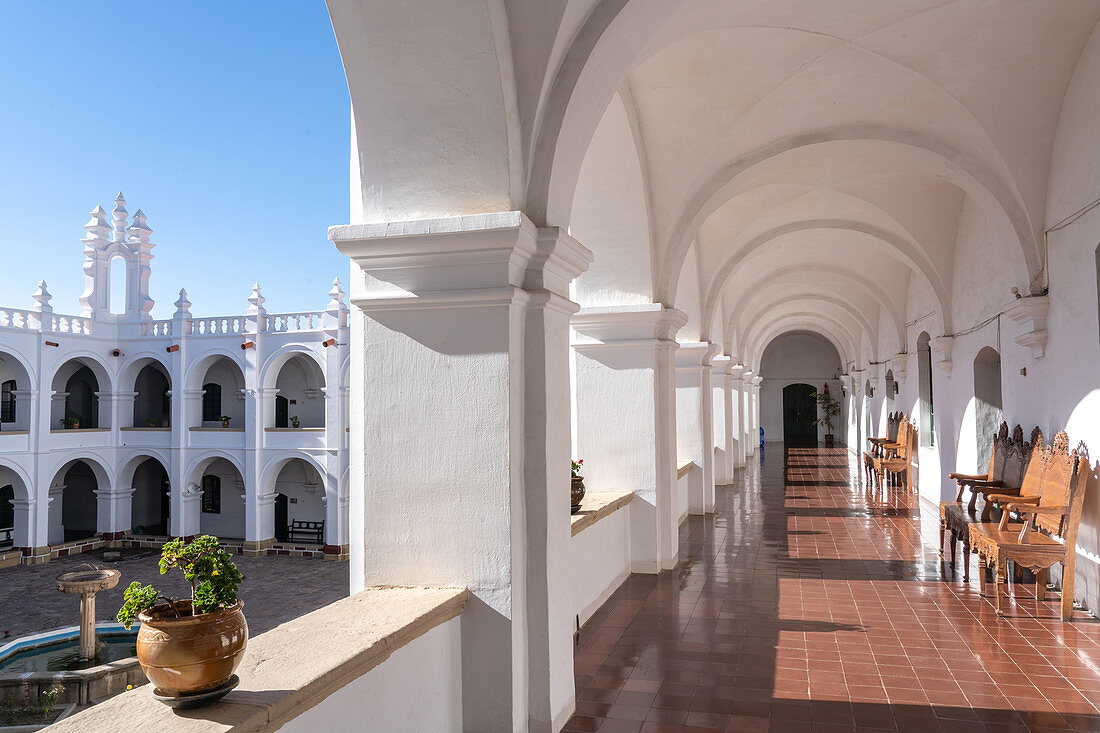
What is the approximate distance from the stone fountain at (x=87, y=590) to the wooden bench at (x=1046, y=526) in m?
12.4

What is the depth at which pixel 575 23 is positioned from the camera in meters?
3.88

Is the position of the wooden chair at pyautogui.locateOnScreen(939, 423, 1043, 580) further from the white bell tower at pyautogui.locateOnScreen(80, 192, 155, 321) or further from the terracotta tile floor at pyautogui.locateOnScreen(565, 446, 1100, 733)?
the white bell tower at pyautogui.locateOnScreen(80, 192, 155, 321)

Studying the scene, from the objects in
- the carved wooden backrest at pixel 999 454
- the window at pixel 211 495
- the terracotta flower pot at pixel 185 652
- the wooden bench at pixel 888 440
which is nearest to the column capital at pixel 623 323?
the carved wooden backrest at pixel 999 454

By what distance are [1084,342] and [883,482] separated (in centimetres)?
1096

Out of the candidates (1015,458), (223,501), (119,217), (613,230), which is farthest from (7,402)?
(1015,458)

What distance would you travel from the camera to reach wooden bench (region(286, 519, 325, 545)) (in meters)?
26.2

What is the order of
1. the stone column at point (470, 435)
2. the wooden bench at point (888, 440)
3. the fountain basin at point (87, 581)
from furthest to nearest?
the wooden bench at point (888, 440), the fountain basin at point (87, 581), the stone column at point (470, 435)

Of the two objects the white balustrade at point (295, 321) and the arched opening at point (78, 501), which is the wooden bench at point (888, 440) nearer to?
the white balustrade at point (295, 321)

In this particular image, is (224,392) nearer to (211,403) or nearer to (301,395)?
(211,403)

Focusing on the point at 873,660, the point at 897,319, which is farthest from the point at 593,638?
the point at 897,319

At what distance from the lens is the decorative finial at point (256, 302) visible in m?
25.5

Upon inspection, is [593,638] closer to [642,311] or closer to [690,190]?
[642,311]

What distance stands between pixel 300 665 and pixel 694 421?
394 inches

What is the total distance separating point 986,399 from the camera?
1072cm
